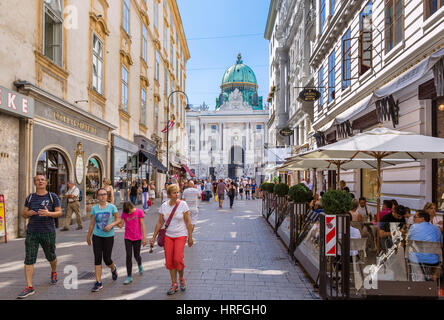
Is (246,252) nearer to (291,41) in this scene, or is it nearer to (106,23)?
(106,23)

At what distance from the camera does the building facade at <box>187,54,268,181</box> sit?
261 ft

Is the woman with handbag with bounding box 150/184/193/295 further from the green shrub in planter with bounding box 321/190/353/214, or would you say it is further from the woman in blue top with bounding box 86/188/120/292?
the green shrub in planter with bounding box 321/190/353/214

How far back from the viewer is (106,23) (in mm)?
16141

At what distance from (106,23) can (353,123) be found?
12.5 meters

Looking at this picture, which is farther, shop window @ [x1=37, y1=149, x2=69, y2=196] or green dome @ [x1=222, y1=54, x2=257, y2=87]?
green dome @ [x1=222, y1=54, x2=257, y2=87]

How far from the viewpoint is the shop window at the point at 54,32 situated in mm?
11459

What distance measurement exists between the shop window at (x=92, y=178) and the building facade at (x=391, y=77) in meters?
10.7

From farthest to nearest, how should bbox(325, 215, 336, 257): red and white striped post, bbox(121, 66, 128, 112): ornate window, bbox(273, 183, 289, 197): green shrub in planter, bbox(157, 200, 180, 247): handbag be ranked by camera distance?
bbox(121, 66, 128, 112): ornate window < bbox(273, 183, 289, 197): green shrub in planter < bbox(157, 200, 180, 247): handbag < bbox(325, 215, 336, 257): red and white striped post

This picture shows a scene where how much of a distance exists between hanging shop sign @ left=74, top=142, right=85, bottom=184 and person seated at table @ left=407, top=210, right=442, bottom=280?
1182cm

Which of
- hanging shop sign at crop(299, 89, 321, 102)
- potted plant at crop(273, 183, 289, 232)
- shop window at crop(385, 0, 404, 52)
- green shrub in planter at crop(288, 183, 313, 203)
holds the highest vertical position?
shop window at crop(385, 0, 404, 52)

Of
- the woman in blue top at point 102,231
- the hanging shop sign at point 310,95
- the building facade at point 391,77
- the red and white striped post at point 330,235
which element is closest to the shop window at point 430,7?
the building facade at point 391,77

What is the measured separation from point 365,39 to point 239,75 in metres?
74.8

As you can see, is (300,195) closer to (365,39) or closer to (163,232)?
(163,232)

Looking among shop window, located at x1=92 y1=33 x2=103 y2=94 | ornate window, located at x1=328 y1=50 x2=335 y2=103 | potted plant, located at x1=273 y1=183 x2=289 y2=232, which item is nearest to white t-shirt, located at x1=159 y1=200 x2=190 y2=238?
potted plant, located at x1=273 y1=183 x2=289 y2=232
